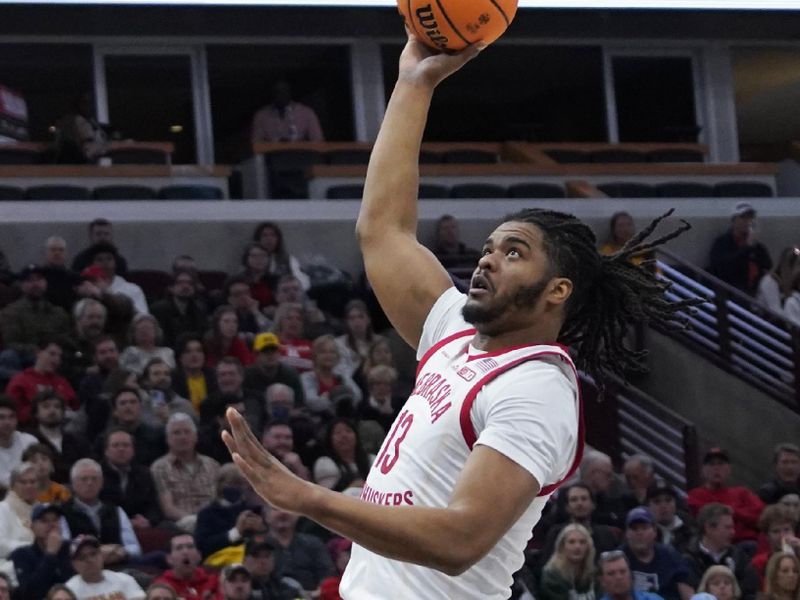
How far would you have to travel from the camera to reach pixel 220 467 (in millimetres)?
9094

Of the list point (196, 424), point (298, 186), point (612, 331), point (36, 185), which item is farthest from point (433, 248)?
point (612, 331)

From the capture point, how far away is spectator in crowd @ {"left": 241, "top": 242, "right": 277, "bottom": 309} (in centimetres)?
1197

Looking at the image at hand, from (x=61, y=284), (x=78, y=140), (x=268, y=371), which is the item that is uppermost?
(x=78, y=140)

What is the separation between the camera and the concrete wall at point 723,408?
1274 centimetres

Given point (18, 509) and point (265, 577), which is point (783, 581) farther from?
point (18, 509)

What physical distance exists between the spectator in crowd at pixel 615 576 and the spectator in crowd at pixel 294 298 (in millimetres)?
3615

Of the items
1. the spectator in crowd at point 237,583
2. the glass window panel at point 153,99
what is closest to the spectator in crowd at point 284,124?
the glass window panel at point 153,99

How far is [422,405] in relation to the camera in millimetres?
3426

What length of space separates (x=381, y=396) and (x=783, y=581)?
9.34ft

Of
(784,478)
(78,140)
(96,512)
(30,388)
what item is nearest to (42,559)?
(96,512)

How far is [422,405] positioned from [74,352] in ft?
24.0

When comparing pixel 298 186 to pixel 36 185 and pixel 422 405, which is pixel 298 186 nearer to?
pixel 36 185

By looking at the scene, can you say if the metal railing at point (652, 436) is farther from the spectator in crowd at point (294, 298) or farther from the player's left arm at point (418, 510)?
the player's left arm at point (418, 510)

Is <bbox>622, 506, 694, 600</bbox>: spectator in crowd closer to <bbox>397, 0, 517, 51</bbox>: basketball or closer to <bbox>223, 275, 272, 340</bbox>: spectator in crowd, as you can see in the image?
<bbox>223, 275, 272, 340</bbox>: spectator in crowd
